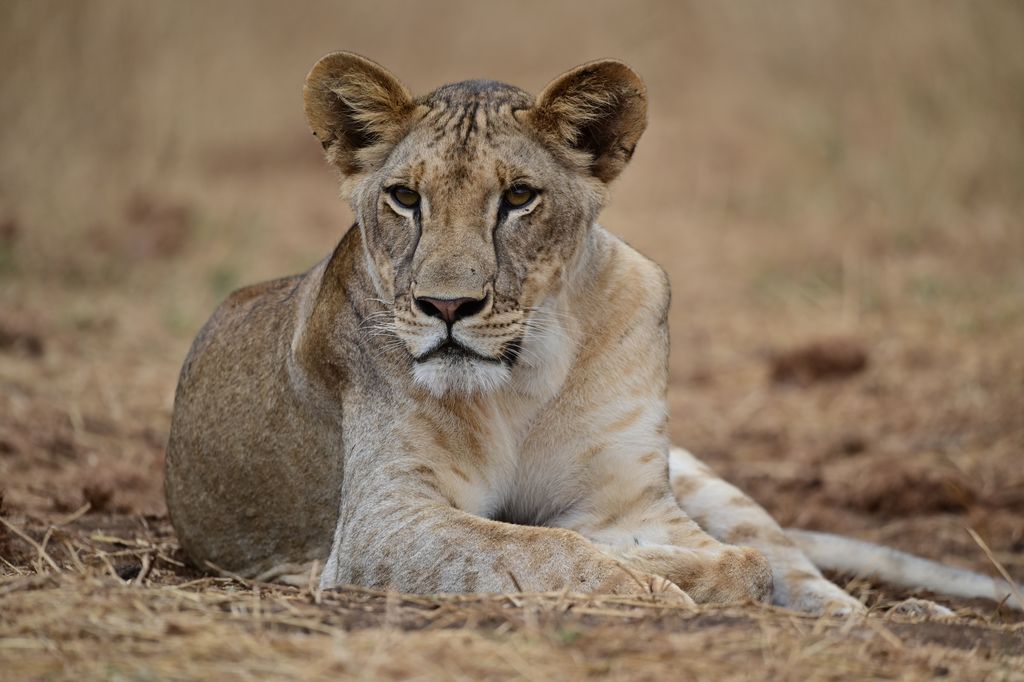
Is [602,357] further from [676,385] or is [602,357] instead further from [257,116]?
[257,116]

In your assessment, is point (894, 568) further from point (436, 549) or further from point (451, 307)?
point (451, 307)

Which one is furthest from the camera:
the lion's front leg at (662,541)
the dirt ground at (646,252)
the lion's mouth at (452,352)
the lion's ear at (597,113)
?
the lion's ear at (597,113)

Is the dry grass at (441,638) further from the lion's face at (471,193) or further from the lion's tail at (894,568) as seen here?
the lion's tail at (894,568)

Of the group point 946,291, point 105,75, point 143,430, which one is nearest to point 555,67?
point 105,75

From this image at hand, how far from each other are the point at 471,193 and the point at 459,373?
0.56 m

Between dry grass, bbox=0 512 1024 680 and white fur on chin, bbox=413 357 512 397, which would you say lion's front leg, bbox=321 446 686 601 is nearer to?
dry grass, bbox=0 512 1024 680

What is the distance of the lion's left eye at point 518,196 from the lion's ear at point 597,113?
0.26 m

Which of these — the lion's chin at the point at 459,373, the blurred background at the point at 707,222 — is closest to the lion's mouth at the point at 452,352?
the lion's chin at the point at 459,373

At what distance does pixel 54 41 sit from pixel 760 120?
26.1 feet

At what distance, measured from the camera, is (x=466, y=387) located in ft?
12.8

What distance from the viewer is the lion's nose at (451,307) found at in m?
3.75

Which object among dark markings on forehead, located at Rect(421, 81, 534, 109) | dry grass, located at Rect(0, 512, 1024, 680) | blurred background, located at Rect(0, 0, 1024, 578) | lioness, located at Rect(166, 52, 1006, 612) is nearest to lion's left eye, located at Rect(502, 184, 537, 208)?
lioness, located at Rect(166, 52, 1006, 612)

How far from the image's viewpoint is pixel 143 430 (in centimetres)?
739

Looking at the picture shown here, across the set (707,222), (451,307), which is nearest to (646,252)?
(707,222)
